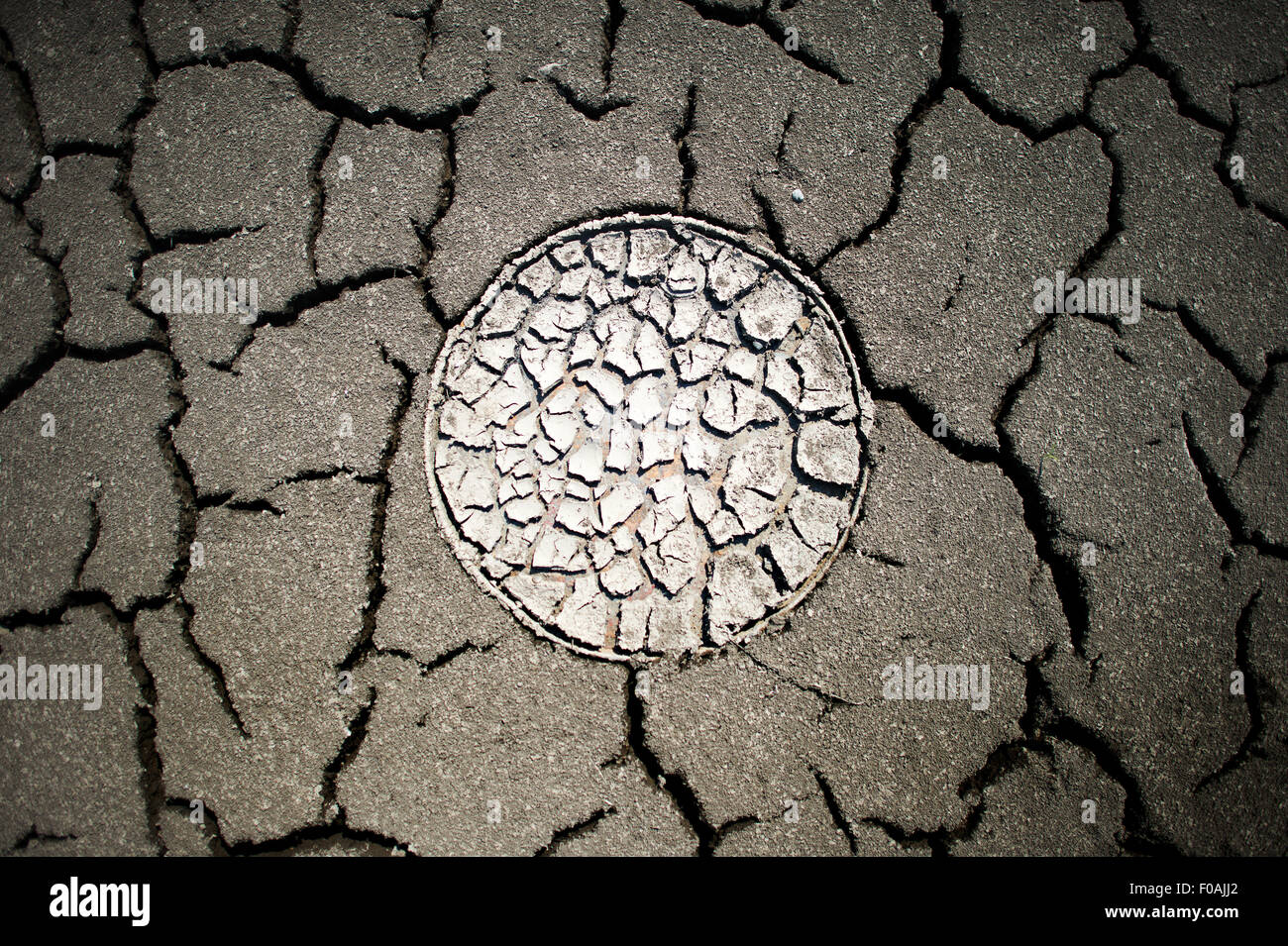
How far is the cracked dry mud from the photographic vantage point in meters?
1.89

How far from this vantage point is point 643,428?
2.03 m

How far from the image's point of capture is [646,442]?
2014 millimetres

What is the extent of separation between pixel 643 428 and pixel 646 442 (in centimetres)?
4

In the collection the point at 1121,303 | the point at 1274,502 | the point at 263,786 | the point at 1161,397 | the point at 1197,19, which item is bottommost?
the point at 263,786

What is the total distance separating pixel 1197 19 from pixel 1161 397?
1485 millimetres

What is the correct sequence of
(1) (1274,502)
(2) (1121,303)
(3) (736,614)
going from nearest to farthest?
(3) (736,614), (1) (1274,502), (2) (1121,303)

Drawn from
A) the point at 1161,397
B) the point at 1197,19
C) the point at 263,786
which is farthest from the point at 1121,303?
the point at 263,786

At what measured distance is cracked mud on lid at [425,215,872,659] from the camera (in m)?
1.95

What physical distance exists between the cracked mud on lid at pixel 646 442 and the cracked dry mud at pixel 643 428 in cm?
1

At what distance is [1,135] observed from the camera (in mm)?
2512

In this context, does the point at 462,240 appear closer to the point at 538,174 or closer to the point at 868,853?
the point at 538,174

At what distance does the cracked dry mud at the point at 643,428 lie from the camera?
6.22ft

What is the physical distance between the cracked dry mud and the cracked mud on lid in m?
0.01

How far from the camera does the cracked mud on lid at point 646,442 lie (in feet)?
6.39
